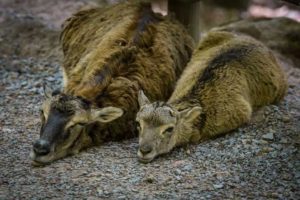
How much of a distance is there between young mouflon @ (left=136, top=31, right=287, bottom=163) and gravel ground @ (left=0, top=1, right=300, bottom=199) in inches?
7.9

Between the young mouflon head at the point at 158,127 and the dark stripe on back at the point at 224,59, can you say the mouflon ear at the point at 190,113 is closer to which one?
the young mouflon head at the point at 158,127

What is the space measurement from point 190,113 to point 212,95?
0.70 meters

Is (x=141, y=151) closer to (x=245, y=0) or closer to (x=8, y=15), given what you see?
(x=8, y=15)

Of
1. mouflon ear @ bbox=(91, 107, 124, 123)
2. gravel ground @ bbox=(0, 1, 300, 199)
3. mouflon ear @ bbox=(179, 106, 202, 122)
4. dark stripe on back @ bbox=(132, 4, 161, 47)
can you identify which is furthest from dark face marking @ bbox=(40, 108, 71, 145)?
dark stripe on back @ bbox=(132, 4, 161, 47)

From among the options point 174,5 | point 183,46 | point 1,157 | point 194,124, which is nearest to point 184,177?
point 194,124

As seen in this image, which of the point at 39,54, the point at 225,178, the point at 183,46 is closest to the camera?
the point at 225,178

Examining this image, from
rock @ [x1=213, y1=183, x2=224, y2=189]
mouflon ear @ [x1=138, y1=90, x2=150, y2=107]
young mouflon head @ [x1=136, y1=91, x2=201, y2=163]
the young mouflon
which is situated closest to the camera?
rock @ [x1=213, y1=183, x2=224, y2=189]

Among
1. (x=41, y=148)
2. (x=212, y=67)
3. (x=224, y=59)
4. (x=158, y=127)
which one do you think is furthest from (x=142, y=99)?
(x=224, y=59)

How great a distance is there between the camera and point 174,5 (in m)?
12.9

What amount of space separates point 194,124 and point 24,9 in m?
8.06

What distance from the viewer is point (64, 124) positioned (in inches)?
369

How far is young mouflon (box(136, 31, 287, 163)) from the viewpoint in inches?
376

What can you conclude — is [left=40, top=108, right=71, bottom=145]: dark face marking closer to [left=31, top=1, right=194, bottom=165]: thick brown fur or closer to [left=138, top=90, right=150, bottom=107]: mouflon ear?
[left=31, top=1, right=194, bottom=165]: thick brown fur

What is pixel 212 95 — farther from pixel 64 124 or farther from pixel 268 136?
pixel 64 124
